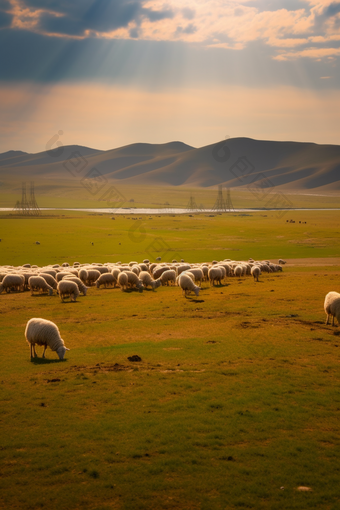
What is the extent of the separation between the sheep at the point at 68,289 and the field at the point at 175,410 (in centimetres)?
250

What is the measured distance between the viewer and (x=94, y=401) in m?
9.61

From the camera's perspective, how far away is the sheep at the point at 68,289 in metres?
23.0

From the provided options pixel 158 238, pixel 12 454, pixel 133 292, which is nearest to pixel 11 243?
pixel 158 238

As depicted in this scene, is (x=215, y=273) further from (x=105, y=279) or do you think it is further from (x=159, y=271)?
(x=105, y=279)

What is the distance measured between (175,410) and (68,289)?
15.1 metres

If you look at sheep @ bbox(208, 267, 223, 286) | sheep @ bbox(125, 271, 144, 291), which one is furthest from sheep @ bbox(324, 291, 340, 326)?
sheep @ bbox(125, 271, 144, 291)

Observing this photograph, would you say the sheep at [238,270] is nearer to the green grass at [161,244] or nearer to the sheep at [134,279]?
the sheep at [134,279]

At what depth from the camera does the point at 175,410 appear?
30.0ft

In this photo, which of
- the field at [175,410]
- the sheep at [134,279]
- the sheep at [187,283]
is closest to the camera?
the field at [175,410]

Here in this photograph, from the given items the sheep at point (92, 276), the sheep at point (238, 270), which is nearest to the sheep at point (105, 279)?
the sheep at point (92, 276)

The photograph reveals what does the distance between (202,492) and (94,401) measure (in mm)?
3746

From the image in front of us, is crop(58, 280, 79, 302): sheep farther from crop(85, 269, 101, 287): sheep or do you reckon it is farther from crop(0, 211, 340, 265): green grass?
crop(0, 211, 340, 265): green grass

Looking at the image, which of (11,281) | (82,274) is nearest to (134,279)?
(82,274)

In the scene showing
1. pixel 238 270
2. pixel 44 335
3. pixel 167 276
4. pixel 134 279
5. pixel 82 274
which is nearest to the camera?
pixel 44 335
